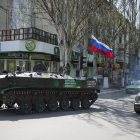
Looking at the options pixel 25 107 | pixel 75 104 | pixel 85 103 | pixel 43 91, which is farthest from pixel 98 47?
pixel 25 107

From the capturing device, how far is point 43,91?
10695mm

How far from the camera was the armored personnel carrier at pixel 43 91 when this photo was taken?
972cm

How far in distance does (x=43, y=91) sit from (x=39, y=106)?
2.15 ft

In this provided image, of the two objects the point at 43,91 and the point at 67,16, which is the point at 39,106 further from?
the point at 67,16

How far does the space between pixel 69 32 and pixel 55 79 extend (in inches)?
338

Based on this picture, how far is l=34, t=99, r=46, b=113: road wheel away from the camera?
10.4 m

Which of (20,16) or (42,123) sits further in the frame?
(20,16)

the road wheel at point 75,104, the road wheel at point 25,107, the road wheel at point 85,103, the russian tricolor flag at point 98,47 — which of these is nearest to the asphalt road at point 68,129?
the road wheel at point 25,107

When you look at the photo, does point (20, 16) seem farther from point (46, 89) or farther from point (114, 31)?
point (46, 89)

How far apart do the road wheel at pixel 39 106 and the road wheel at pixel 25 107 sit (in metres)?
0.26

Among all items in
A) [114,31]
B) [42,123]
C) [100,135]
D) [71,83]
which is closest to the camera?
[100,135]

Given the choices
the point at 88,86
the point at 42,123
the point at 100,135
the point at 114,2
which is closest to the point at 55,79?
the point at 88,86

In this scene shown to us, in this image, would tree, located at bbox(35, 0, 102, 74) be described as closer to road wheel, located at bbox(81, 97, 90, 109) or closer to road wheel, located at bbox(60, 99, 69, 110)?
road wheel, located at bbox(81, 97, 90, 109)

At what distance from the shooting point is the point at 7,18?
100 ft
